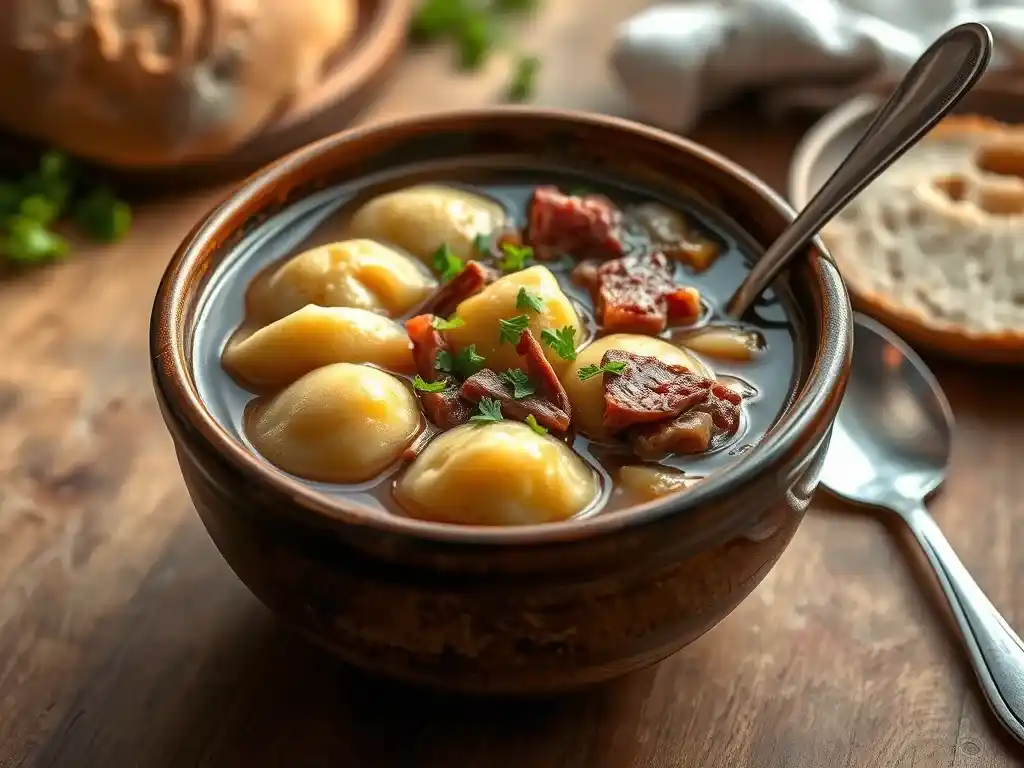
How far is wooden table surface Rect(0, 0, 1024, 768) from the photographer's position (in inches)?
53.6

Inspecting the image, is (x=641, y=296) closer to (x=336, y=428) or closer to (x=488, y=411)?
(x=488, y=411)

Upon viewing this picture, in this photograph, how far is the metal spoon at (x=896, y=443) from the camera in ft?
5.19

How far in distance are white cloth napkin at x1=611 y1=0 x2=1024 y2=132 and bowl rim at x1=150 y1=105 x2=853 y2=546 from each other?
720 millimetres

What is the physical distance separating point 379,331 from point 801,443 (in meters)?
0.54

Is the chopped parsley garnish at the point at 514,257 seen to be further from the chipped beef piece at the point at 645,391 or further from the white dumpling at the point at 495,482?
the white dumpling at the point at 495,482

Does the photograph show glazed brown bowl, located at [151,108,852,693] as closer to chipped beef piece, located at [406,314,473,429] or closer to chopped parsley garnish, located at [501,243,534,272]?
chipped beef piece, located at [406,314,473,429]

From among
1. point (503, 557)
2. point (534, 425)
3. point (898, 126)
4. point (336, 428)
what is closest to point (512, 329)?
point (534, 425)

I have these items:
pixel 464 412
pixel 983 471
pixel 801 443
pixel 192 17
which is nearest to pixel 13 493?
pixel 464 412

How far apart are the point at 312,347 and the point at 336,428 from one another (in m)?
0.16

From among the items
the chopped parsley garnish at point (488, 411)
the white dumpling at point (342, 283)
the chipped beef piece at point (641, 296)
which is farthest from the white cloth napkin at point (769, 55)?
the chopped parsley garnish at point (488, 411)

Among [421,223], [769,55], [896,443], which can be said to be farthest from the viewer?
[769,55]

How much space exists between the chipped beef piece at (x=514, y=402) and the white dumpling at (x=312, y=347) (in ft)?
0.38

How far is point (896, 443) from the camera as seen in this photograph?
67.7 inches

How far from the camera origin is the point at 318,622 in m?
1.19
